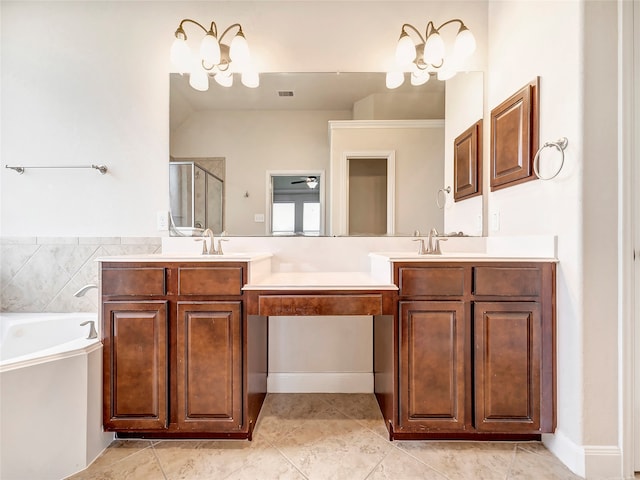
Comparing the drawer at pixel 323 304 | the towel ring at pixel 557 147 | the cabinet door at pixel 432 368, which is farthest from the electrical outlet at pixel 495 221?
the drawer at pixel 323 304

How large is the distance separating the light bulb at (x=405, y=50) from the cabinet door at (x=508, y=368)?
1550 mm

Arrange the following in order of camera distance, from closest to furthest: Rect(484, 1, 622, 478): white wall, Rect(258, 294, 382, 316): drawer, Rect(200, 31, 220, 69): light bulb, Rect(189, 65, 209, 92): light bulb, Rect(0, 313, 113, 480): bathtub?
Rect(0, 313, 113, 480): bathtub → Rect(484, 1, 622, 478): white wall → Rect(258, 294, 382, 316): drawer → Rect(200, 31, 220, 69): light bulb → Rect(189, 65, 209, 92): light bulb

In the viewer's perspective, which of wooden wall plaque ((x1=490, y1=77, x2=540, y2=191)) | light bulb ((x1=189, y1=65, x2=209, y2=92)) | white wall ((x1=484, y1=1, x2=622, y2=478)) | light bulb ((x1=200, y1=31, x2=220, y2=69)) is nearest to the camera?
white wall ((x1=484, y1=1, x2=622, y2=478))

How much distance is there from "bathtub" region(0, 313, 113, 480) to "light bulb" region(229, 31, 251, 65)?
5.87 ft

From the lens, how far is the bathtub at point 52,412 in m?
1.19

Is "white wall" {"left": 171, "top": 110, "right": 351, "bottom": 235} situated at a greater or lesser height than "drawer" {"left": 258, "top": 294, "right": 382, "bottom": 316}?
greater

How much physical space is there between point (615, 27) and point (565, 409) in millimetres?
1710

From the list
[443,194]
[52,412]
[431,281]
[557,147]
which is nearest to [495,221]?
[443,194]

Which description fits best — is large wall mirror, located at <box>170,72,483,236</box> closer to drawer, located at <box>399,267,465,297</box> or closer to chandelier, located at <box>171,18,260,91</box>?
chandelier, located at <box>171,18,260,91</box>

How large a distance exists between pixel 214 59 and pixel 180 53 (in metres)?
0.20

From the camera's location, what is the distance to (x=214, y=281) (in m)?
1.45

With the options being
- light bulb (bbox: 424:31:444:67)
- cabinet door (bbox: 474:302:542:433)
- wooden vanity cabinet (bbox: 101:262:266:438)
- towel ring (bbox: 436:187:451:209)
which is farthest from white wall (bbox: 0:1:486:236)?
cabinet door (bbox: 474:302:542:433)

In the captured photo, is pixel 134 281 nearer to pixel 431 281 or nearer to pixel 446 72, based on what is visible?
pixel 431 281

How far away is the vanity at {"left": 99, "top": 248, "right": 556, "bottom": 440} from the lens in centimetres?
141
